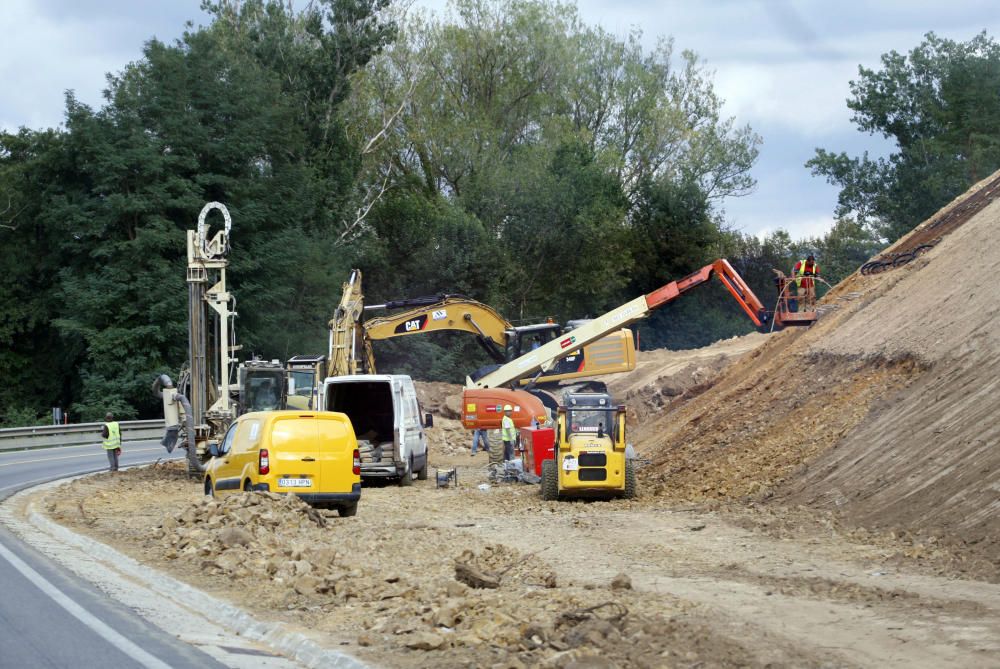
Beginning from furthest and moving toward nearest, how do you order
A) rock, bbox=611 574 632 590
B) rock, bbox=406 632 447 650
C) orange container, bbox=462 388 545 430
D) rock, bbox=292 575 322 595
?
orange container, bbox=462 388 545 430 → rock, bbox=292 575 322 595 → rock, bbox=611 574 632 590 → rock, bbox=406 632 447 650

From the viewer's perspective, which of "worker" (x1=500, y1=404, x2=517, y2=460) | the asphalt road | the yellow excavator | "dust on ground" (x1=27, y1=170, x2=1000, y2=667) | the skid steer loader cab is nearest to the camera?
the asphalt road

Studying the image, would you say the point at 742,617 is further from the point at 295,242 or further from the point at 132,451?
the point at 295,242

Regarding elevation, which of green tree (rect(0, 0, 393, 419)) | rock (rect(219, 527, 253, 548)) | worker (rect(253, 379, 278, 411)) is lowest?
rock (rect(219, 527, 253, 548))

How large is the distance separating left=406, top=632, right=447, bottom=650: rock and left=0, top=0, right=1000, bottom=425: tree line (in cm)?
3981

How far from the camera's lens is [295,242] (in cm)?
5231

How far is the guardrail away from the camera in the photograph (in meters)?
38.3

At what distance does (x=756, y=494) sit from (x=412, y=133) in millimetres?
43388

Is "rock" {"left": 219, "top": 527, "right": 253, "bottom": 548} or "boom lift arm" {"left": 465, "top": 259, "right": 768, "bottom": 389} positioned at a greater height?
"boom lift arm" {"left": 465, "top": 259, "right": 768, "bottom": 389}

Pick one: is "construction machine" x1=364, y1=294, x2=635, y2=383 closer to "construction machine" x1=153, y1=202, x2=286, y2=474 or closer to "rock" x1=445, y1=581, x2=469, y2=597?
"construction machine" x1=153, y1=202, x2=286, y2=474

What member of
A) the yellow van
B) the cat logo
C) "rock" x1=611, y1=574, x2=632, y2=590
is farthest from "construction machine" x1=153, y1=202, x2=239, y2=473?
"rock" x1=611, y1=574, x2=632, y2=590

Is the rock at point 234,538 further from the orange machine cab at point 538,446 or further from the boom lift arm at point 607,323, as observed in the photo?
the boom lift arm at point 607,323

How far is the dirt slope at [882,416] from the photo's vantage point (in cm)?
1588

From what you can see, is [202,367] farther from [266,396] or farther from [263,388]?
[266,396]

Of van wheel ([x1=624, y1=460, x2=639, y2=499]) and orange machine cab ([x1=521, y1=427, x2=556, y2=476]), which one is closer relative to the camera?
van wheel ([x1=624, y1=460, x2=639, y2=499])
